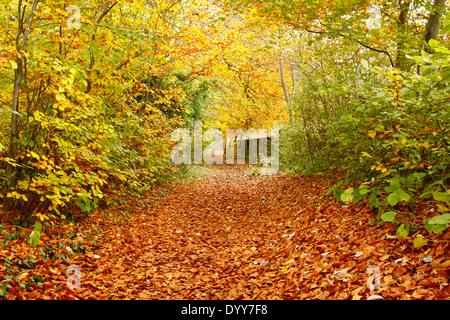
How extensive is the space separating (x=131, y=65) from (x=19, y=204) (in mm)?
3094

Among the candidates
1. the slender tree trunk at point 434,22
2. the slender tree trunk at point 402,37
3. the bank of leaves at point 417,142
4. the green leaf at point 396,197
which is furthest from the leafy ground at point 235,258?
the slender tree trunk at point 434,22

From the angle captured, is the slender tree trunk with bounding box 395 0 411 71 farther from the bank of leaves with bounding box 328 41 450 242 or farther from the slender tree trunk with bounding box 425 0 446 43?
the bank of leaves with bounding box 328 41 450 242

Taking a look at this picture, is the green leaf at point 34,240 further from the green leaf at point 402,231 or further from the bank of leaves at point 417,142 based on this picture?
the green leaf at point 402,231

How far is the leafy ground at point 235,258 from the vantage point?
10.4 feet

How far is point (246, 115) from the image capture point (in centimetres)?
2361

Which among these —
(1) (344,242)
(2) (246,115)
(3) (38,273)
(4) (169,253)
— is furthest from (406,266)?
(2) (246,115)

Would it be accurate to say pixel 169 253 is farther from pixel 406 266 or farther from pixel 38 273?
pixel 406 266
